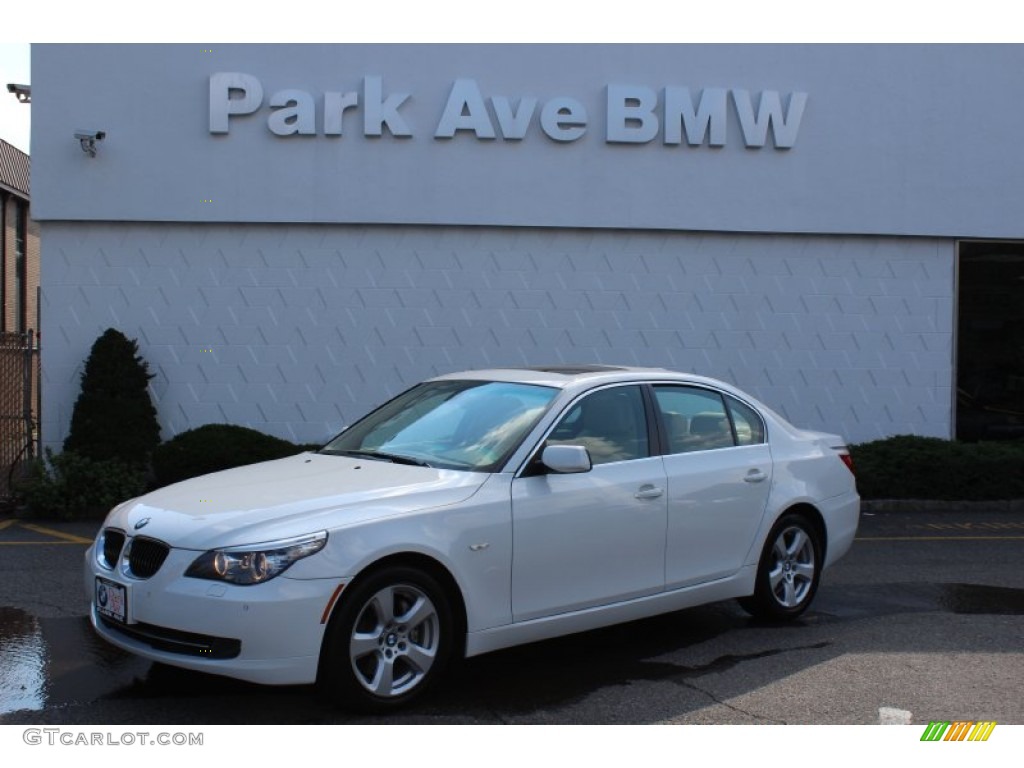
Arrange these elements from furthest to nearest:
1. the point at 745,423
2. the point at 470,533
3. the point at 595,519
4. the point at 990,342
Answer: the point at 990,342 < the point at 745,423 < the point at 595,519 < the point at 470,533

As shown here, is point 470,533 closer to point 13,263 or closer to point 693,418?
point 693,418

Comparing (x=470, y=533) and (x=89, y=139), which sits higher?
(x=89, y=139)

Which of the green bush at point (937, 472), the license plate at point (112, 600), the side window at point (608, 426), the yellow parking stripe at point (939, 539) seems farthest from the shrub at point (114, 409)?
the green bush at point (937, 472)

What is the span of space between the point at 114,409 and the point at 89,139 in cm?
318

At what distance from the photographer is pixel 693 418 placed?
6645mm

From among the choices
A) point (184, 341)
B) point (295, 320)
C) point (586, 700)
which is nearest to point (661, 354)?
Answer: point (295, 320)

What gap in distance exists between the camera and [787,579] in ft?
22.9

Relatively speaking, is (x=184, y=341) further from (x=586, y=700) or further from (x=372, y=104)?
(x=586, y=700)

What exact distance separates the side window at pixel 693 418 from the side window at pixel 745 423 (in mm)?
73

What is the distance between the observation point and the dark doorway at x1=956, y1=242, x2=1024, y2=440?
1430 centimetres

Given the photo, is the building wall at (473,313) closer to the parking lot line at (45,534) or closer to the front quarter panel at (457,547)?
the parking lot line at (45,534)

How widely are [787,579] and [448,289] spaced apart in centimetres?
737
